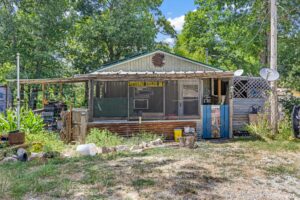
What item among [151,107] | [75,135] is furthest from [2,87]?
[151,107]

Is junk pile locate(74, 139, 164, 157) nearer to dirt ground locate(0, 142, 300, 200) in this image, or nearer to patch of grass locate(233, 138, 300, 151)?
dirt ground locate(0, 142, 300, 200)

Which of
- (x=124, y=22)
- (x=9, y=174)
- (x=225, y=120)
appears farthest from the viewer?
(x=124, y=22)

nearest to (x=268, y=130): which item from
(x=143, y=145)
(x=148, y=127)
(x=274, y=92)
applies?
(x=274, y=92)

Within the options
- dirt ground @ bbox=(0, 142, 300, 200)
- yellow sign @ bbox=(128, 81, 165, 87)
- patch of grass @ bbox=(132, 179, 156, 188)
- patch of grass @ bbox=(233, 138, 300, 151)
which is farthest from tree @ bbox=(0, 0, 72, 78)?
patch of grass @ bbox=(132, 179, 156, 188)

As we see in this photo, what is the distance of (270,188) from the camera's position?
4648 mm

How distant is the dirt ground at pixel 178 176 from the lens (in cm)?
434

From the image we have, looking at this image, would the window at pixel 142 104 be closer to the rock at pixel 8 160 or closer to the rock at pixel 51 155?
the rock at pixel 51 155

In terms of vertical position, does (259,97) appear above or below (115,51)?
below

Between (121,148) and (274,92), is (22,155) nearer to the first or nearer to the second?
(121,148)

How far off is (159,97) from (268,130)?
4785 millimetres

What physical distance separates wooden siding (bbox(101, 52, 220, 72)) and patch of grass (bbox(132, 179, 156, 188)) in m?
8.44

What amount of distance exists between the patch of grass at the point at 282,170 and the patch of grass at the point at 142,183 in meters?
2.26

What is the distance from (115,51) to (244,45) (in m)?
8.03

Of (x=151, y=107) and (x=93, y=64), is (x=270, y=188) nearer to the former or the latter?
(x=151, y=107)
